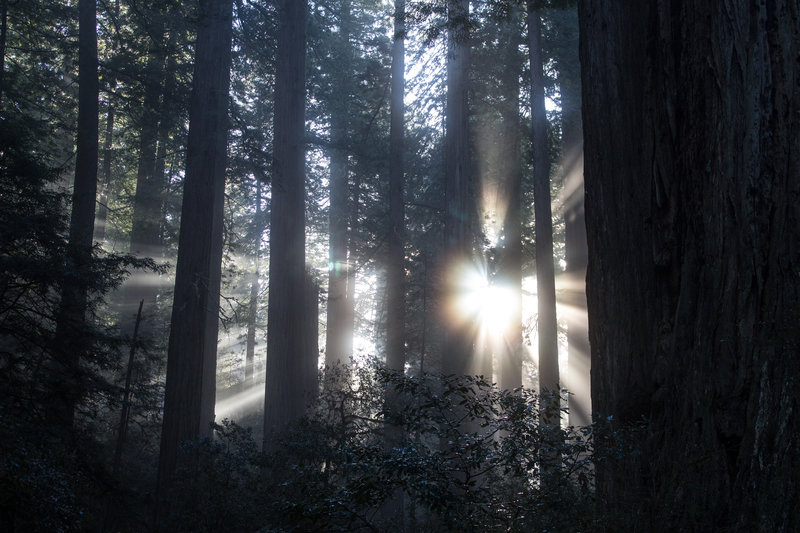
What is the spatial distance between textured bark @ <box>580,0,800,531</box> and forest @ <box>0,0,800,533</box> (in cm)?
2

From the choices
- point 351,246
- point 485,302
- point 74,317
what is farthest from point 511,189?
point 74,317

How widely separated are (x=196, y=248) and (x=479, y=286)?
9.06m

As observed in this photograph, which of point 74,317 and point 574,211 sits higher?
point 574,211

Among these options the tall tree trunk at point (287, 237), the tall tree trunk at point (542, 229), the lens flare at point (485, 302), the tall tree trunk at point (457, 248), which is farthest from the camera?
the lens flare at point (485, 302)

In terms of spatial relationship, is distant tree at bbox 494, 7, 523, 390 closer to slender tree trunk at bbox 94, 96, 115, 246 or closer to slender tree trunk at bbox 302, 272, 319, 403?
slender tree trunk at bbox 302, 272, 319, 403

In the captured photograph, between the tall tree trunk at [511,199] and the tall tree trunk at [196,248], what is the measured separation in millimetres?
9843

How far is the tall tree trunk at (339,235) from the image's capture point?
2302cm

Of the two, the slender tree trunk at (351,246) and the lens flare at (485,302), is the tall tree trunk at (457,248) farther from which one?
the slender tree trunk at (351,246)

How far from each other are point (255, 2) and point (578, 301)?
12.8 m

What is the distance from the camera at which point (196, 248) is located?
10.6m

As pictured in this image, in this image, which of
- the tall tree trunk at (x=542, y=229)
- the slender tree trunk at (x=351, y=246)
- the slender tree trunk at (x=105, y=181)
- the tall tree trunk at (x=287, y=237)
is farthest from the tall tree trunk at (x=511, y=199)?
the slender tree trunk at (x=105, y=181)

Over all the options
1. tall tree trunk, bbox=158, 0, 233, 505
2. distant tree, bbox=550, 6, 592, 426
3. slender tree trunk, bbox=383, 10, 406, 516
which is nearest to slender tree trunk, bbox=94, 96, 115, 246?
slender tree trunk, bbox=383, 10, 406, 516

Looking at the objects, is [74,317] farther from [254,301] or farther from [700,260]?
[254,301]

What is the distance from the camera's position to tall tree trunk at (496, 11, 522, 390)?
59.3 ft
